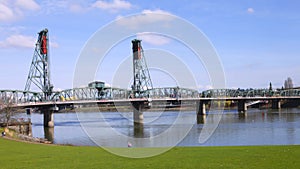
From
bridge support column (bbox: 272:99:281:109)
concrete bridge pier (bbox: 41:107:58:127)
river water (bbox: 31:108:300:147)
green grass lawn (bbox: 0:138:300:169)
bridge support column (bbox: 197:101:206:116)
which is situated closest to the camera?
green grass lawn (bbox: 0:138:300:169)

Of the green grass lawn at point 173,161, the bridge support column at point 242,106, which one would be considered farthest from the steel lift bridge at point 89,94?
the green grass lawn at point 173,161

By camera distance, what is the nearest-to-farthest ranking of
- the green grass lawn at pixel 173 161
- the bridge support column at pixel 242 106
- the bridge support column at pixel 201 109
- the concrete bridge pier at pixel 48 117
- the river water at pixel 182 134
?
the green grass lawn at pixel 173 161 → the river water at pixel 182 134 → the concrete bridge pier at pixel 48 117 → the bridge support column at pixel 201 109 → the bridge support column at pixel 242 106

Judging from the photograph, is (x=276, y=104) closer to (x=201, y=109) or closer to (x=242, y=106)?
(x=242, y=106)

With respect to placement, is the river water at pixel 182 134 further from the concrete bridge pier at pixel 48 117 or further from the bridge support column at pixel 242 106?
the bridge support column at pixel 242 106

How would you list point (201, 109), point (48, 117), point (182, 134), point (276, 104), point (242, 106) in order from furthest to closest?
point (276, 104) < point (242, 106) < point (201, 109) < point (48, 117) < point (182, 134)

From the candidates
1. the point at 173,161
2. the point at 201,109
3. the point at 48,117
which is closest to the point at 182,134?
the point at 173,161

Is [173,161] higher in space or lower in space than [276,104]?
higher

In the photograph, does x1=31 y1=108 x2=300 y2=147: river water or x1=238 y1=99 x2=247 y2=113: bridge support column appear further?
x1=238 y1=99 x2=247 y2=113: bridge support column

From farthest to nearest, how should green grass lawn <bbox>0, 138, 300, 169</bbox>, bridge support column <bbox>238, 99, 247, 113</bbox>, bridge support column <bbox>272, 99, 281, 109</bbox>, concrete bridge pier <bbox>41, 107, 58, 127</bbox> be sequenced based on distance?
bridge support column <bbox>272, 99, 281, 109</bbox>
bridge support column <bbox>238, 99, 247, 113</bbox>
concrete bridge pier <bbox>41, 107, 58, 127</bbox>
green grass lawn <bbox>0, 138, 300, 169</bbox>

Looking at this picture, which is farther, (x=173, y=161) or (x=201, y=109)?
(x=201, y=109)

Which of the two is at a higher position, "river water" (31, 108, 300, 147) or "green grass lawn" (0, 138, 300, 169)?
"green grass lawn" (0, 138, 300, 169)

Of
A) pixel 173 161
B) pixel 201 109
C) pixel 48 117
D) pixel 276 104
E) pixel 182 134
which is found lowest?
pixel 182 134

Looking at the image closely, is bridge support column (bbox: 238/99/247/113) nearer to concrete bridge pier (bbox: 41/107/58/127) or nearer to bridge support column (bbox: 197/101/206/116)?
bridge support column (bbox: 197/101/206/116)

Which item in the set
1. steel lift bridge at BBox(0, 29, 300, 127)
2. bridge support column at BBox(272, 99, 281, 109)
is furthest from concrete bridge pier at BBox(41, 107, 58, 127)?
bridge support column at BBox(272, 99, 281, 109)
